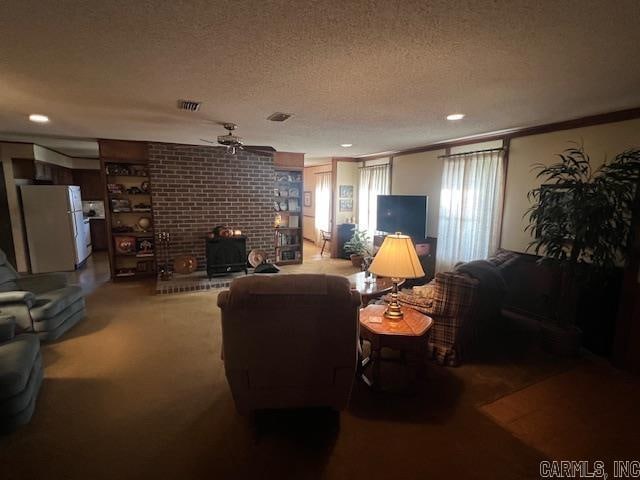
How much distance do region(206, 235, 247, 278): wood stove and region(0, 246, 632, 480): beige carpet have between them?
2.25m

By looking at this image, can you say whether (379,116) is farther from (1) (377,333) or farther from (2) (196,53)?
(1) (377,333)

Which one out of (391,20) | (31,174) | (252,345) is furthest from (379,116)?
(31,174)

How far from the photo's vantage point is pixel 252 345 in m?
1.70

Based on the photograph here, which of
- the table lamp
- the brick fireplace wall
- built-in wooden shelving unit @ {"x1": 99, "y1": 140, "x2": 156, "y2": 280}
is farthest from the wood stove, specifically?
the table lamp

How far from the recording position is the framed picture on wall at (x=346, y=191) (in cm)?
706

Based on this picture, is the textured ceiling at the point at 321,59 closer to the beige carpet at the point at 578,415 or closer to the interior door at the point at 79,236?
the beige carpet at the point at 578,415

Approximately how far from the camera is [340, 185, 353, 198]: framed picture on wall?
7059 millimetres

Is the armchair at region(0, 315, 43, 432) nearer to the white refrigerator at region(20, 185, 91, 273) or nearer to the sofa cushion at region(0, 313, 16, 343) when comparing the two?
the sofa cushion at region(0, 313, 16, 343)

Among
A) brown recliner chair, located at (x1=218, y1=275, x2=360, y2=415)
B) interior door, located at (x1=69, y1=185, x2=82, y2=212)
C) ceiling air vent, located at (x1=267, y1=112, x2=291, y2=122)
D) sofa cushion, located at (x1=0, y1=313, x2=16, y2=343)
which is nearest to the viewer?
brown recliner chair, located at (x1=218, y1=275, x2=360, y2=415)

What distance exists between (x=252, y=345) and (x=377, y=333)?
0.96 meters

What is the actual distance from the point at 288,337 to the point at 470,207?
3766mm

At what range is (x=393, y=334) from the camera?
7.25 ft

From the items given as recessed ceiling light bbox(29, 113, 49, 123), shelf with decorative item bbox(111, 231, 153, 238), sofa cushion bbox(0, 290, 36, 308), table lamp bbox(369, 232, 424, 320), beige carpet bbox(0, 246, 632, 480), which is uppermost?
recessed ceiling light bbox(29, 113, 49, 123)

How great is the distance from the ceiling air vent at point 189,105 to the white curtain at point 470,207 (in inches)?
143
